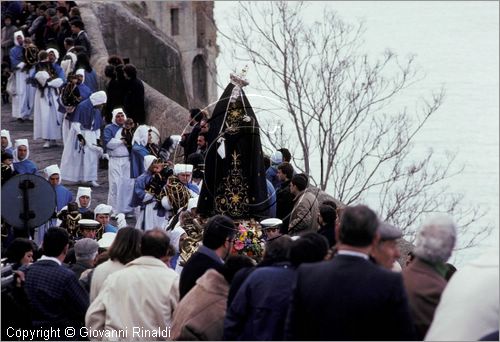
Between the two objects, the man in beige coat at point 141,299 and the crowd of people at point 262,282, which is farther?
the man in beige coat at point 141,299

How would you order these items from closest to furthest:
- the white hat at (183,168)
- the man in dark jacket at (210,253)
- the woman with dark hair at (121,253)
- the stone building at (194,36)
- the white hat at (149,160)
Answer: the man in dark jacket at (210,253) < the woman with dark hair at (121,253) < the white hat at (183,168) < the white hat at (149,160) < the stone building at (194,36)

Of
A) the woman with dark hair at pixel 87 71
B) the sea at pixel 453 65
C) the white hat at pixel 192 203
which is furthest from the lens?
the sea at pixel 453 65

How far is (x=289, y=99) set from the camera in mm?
31891

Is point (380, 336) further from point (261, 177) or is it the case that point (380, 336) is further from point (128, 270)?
point (261, 177)

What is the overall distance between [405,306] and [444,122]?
159 feet

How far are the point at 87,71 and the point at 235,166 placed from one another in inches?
299

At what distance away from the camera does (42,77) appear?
22.3m

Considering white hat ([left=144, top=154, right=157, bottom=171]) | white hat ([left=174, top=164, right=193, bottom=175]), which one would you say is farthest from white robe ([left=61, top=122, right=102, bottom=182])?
white hat ([left=174, top=164, right=193, bottom=175])

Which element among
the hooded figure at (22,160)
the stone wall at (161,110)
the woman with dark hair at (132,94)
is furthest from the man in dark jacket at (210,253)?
the woman with dark hair at (132,94)

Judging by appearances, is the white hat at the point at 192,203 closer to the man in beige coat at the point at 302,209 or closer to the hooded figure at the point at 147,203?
the man in beige coat at the point at 302,209

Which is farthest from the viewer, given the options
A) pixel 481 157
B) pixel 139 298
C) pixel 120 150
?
pixel 481 157

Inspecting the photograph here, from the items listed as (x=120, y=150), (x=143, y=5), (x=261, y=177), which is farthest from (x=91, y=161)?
(x=143, y=5)

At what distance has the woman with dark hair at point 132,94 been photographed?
67.5 feet

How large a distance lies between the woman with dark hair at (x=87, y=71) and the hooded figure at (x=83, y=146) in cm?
74
